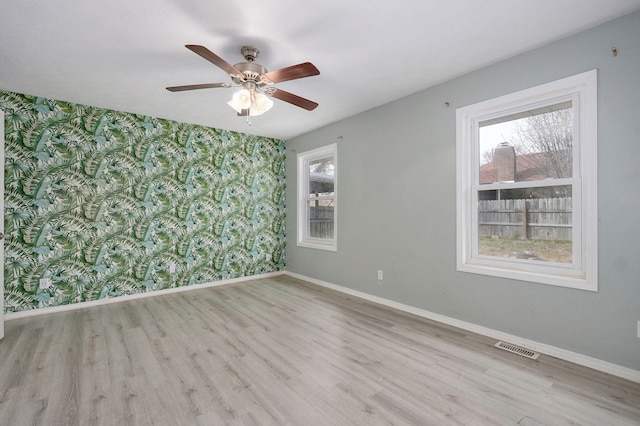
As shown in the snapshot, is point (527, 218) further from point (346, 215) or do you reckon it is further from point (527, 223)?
point (346, 215)

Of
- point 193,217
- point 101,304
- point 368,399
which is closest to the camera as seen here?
point 368,399

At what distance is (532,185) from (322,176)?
302 cm

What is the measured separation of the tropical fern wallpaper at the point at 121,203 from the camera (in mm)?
3334

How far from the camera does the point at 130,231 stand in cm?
397

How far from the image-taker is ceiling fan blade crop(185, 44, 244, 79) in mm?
1812

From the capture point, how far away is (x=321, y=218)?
496cm

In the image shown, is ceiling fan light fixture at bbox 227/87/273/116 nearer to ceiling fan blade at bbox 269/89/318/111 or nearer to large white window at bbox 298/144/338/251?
ceiling fan blade at bbox 269/89/318/111

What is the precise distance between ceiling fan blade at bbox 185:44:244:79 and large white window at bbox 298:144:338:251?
2354 millimetres

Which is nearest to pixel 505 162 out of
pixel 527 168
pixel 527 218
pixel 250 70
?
pixel 527 168

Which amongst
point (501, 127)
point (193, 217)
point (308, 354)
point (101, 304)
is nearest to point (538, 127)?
point (501, 127)

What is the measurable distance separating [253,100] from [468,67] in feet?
6.70

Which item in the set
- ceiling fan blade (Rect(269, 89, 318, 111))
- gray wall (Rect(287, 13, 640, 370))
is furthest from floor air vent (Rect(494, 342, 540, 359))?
ceiling fan blade (Rect(269, 89, 318, 111))

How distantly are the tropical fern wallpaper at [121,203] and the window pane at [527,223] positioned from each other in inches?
140

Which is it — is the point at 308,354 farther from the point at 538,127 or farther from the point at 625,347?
the point at 538,127
